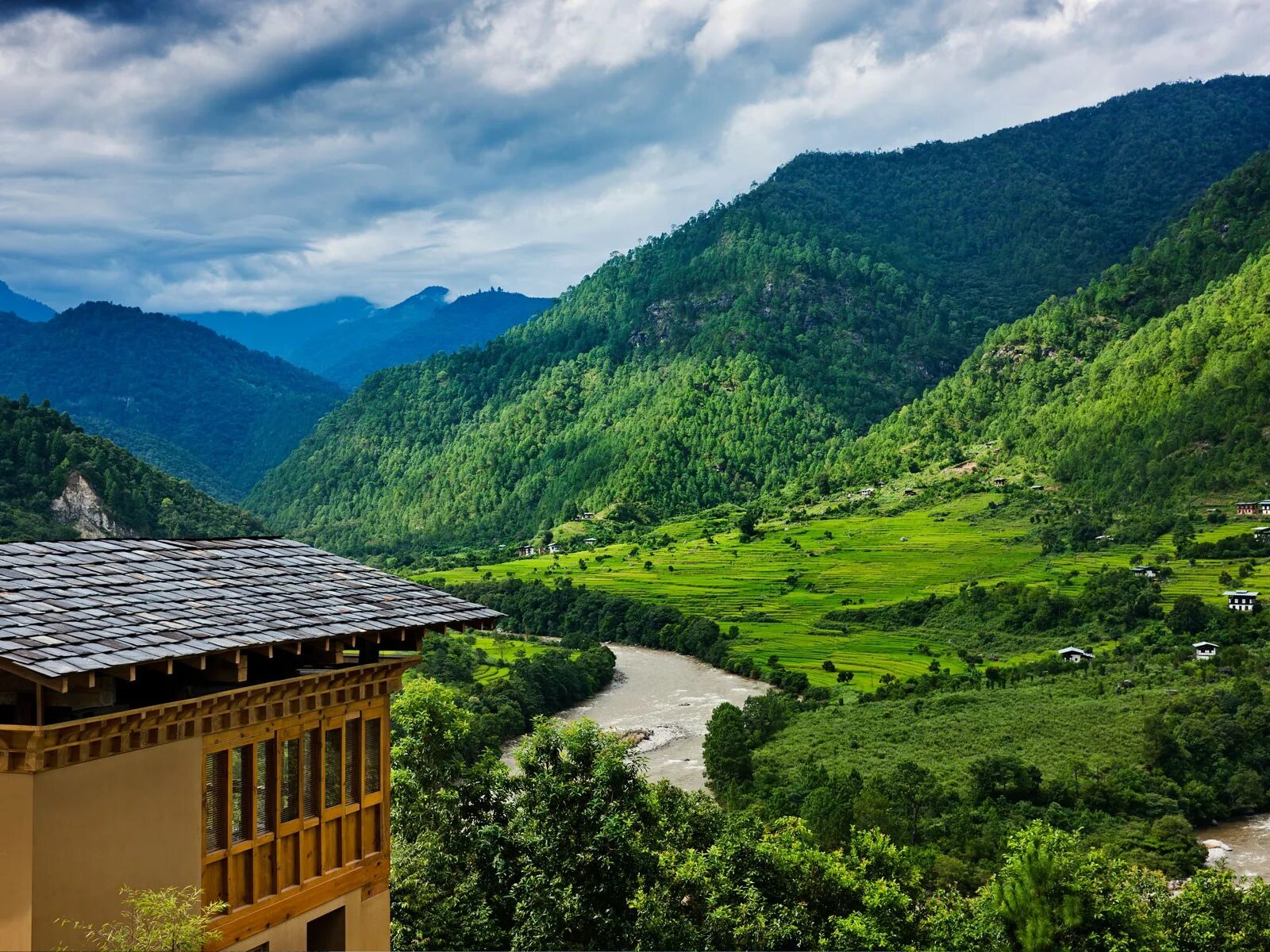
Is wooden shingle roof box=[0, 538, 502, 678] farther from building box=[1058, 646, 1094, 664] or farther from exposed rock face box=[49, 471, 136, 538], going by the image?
exposed rock face box=[49, 471, 136, 538]

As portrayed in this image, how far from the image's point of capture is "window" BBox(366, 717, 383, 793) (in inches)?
502

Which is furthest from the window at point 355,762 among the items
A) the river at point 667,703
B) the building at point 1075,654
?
the building at point 1075,654

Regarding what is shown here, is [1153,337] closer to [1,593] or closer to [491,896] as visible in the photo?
[491,896]

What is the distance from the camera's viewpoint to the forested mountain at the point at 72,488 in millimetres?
89000

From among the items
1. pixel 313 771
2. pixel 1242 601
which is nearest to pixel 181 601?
pixel 313 771

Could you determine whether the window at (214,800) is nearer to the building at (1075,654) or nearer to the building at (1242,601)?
the building at (1075,654)

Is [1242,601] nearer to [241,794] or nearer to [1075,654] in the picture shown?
[1075,654]

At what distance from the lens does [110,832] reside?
963 centimetres

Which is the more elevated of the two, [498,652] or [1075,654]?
[1075,654]

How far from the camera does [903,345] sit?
199500mm

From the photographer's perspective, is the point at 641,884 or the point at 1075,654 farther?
the point at 1075,654

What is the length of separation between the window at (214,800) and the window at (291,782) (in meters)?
0.81

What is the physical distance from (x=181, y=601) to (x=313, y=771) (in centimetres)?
226

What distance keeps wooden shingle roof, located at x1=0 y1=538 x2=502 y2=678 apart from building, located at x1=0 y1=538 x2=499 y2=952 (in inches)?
1.0
